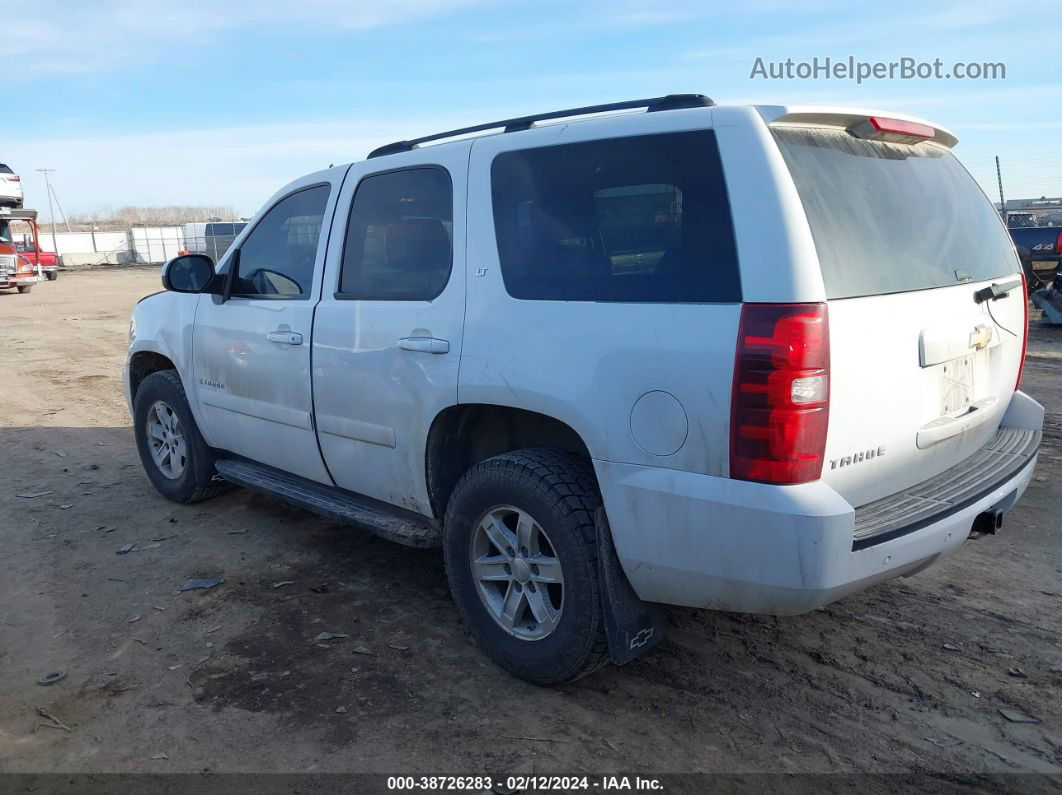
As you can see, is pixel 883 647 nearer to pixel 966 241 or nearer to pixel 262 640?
pixel 966 241

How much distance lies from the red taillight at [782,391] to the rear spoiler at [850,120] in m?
0.66

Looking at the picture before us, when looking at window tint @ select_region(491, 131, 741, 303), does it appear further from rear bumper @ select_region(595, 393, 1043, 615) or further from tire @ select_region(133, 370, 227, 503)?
tire @ select_region(133, 370, 227, 503)

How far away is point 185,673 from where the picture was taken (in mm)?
3580

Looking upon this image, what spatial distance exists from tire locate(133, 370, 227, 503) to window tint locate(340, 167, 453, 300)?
1.92 metres

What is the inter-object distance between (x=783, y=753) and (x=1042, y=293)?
37.6 ft

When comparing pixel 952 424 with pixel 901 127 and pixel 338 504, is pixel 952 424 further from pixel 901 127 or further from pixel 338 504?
pixel 338 504

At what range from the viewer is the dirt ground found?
2.95 m

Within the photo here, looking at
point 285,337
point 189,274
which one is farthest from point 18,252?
point 285,337

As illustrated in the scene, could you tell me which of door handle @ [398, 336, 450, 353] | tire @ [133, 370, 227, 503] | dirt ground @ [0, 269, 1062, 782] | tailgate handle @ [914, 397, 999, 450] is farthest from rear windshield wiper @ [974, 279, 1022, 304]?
tire @ [133, 370, 227, 503]

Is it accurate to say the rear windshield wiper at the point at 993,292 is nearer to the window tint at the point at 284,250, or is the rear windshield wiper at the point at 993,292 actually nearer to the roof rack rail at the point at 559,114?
the roof rack rail at the point at 559,114

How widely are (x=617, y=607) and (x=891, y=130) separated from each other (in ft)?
6.41

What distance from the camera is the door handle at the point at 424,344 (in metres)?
3.52

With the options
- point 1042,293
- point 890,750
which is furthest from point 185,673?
point 1042,293

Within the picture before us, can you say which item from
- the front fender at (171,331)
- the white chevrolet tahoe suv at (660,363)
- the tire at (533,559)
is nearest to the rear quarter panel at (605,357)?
the white chevrolet tahoe suv at (660,363)
